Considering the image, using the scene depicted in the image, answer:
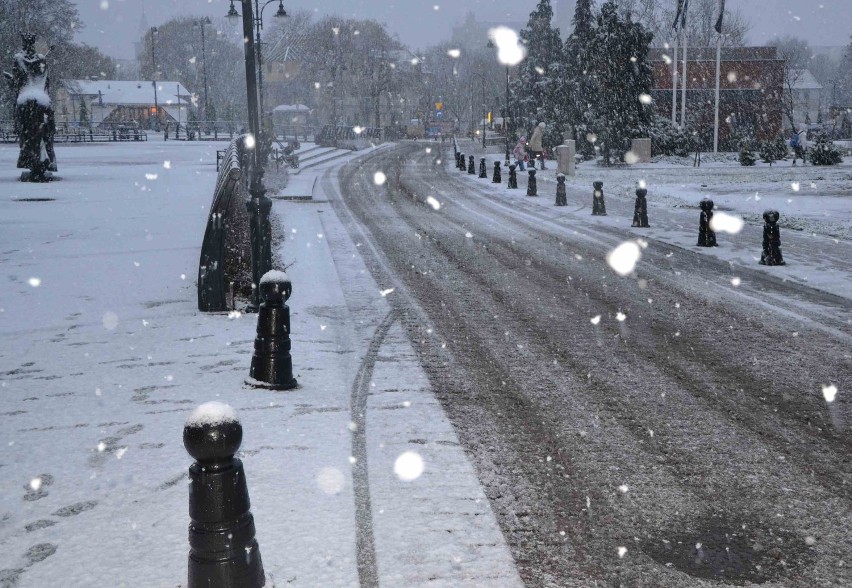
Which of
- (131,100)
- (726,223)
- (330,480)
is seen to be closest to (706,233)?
(726,223)

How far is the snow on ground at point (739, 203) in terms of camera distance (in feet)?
42.9

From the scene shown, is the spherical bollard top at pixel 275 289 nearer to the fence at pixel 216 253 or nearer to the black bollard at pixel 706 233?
the fence at pixel 216 253

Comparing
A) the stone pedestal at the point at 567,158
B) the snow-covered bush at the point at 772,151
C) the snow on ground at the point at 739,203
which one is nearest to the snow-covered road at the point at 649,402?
the snow on ground at the point at 739,203

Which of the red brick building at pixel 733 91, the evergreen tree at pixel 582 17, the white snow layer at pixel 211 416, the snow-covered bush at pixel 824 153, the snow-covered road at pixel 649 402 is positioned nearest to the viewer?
the white snow layer at pixel 211 416

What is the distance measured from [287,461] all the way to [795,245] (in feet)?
39.3

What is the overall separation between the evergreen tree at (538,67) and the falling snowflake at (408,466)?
4716 cm

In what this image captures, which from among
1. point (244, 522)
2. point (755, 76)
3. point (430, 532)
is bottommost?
point (430, 532)

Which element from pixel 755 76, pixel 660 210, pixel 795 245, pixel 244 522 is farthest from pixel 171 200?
pixel 755 76

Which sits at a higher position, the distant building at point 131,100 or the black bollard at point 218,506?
the distant building at point 131,100

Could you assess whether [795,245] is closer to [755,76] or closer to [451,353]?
[451,353]

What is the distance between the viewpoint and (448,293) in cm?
1057

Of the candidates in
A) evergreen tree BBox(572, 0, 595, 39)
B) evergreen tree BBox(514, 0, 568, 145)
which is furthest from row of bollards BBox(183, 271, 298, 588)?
evergreen tree BBox(514, 0, 568, 145)

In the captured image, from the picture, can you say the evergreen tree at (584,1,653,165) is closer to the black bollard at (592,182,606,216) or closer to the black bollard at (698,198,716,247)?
the black bollard at (592,182,606,216)

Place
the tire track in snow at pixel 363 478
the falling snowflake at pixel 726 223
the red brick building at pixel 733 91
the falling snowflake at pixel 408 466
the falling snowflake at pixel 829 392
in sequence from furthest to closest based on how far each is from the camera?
the red brick building at pixel 733 91 → the falling snowflake at pixel 726 223 → the falling snowflake at pixel 829 392 → the falling snowflake at pixel 408 466 → the tire track in snow at pixel 363 478
